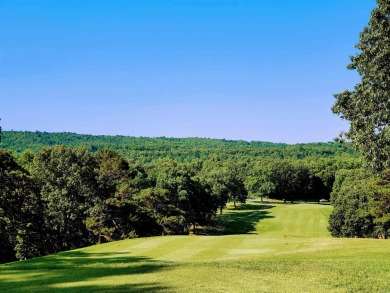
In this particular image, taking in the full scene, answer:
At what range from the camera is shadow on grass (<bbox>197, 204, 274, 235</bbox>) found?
89062 mm

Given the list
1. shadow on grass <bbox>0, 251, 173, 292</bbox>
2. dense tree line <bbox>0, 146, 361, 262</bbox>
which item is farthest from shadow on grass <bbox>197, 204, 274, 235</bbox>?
shadow on grass <bbox>0, 251, 173, 292</bbox>

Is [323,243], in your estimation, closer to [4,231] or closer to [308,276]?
[308,276]

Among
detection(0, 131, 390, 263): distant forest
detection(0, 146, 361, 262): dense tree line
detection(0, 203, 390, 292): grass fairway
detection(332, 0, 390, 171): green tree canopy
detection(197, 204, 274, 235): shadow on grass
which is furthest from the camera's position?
detection(197, 204, 274, 235): shadow on grass

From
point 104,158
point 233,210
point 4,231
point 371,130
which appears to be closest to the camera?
point 371,130

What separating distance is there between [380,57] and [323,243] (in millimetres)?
16161

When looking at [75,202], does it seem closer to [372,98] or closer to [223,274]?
[223,274]

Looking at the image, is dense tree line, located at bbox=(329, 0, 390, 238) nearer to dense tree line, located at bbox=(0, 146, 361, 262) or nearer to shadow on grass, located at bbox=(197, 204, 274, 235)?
dense tree line, located at bbox=(0, 146, 361, 262)

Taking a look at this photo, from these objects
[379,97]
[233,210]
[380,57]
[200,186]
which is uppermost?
[380,57]

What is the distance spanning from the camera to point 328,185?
6058 inches

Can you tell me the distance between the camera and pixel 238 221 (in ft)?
328

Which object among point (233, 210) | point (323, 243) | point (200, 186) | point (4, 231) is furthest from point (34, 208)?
point (233, 210)

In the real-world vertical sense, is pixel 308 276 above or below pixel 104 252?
above

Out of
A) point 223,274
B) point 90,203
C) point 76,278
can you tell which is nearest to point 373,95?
point 223,274

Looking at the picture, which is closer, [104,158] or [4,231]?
[4,231]
